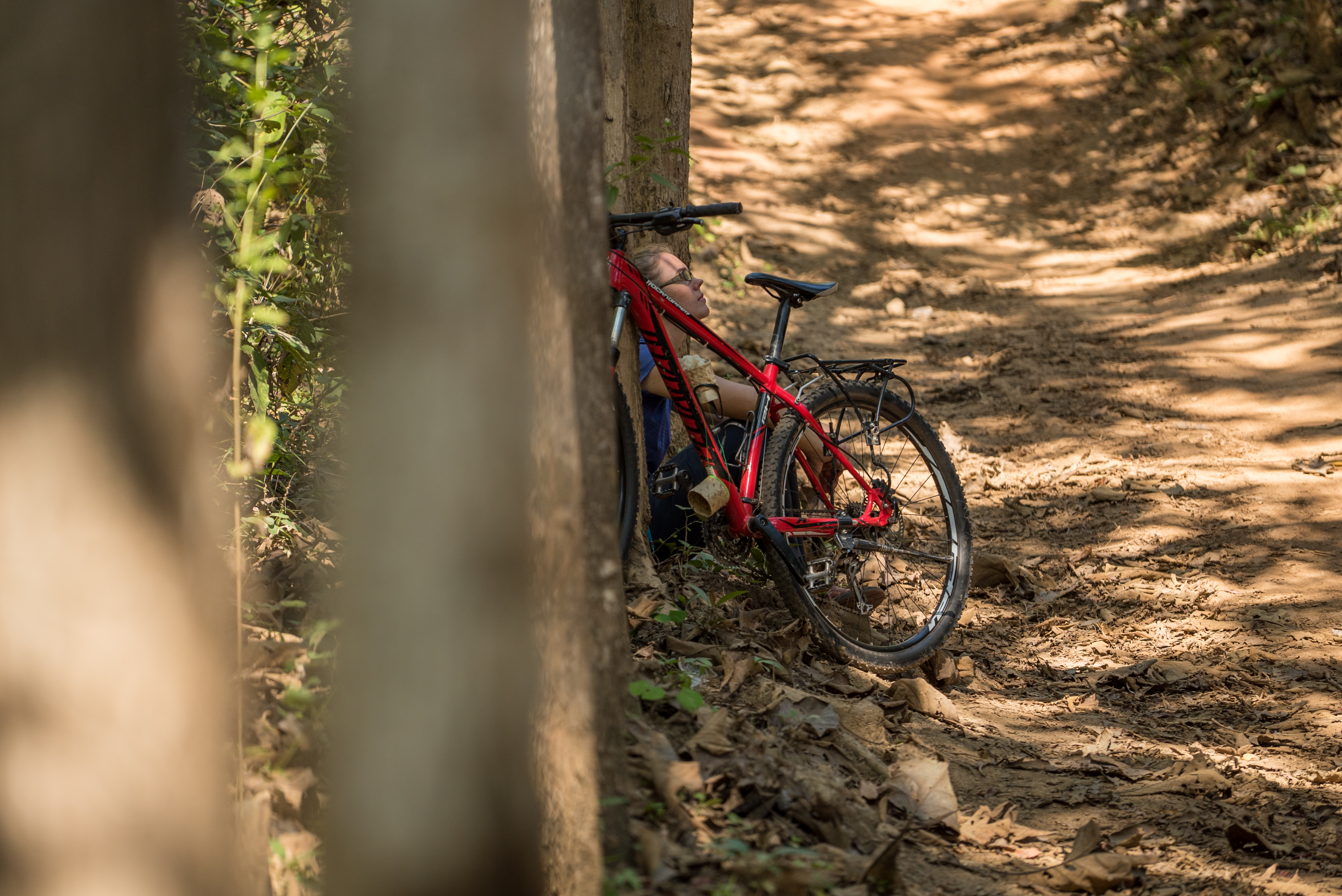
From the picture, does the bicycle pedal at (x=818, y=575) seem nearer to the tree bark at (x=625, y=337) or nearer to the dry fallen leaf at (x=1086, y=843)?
the tree bark at (x=625, y=337)

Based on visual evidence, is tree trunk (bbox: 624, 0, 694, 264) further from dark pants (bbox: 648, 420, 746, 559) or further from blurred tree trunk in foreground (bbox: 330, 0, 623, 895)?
blurred tree trunk in foreground (bbox: 330, 0, 623, 895)

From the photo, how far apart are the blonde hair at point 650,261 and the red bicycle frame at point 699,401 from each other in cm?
12

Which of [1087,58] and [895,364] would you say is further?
[1087,58]

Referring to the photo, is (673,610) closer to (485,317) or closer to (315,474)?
(315,474)

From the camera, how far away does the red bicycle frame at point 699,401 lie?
3.15m

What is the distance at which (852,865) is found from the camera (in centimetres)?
197

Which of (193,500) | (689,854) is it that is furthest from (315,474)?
(689,854)

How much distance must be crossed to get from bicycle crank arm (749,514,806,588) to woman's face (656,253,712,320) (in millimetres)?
714

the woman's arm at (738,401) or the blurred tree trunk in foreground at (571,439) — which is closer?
the blurred tree trunk in foreground at (571,439)

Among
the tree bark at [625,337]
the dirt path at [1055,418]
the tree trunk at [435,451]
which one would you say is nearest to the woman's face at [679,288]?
the tree bark at [625,337]

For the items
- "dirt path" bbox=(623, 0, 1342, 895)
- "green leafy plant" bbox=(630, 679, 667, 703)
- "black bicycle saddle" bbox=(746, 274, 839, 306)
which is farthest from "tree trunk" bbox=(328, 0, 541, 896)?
"black bicycle saddle" bbox=(746, 274, 839, 306)

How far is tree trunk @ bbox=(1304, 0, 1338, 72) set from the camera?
Answer: 8.98 m

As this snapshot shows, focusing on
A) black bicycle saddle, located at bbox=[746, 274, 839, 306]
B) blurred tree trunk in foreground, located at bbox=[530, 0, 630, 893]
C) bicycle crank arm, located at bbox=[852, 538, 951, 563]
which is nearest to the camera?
blurred tree trunk in foreground, located at bbox=[530, 0, 630, 893]

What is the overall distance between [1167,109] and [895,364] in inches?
333
